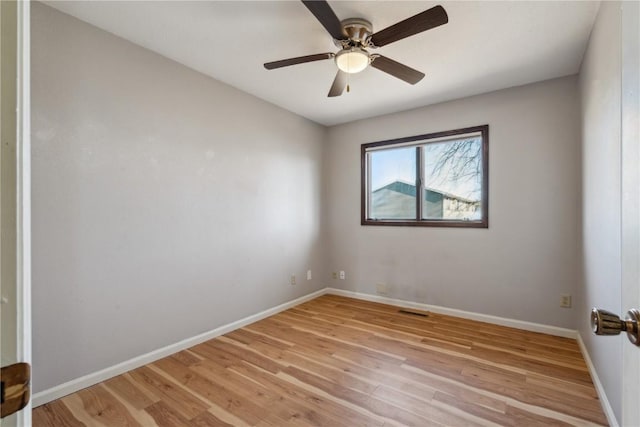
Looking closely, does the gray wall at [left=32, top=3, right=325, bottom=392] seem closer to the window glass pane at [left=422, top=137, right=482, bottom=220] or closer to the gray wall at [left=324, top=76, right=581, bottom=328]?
the gray wall at [left=324, top=76, right=581, bottom=328]

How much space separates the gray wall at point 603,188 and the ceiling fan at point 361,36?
937 mm

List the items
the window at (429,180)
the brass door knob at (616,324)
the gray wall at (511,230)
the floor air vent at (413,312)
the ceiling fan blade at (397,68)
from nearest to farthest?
the brass door knob at (616,324)
the ceiling fan blade at (397,68)
the gray wall at (511,230)
the window at (429,180)
the floor air vent at (413,312)

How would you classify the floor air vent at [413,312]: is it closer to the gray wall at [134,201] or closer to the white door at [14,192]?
the gray wall at [134,201]

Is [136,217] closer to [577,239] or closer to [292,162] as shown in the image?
[292,162]

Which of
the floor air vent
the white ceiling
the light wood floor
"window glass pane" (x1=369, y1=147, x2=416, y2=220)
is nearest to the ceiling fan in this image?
the white ceiling

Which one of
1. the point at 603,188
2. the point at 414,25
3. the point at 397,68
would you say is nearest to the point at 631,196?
the point at 414,25

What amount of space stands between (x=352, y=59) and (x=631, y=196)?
1.76 m

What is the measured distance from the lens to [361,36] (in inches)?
75.5

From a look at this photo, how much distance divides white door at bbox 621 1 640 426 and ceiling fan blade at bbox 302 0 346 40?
1.17m

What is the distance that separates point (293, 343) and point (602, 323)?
2324 mm

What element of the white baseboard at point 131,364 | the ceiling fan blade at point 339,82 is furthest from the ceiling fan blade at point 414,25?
the white baseboard at point 131,364

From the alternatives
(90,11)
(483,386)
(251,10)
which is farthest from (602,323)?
(90,11)

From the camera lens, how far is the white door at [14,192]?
46cm

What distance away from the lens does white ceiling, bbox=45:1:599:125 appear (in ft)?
5.94
